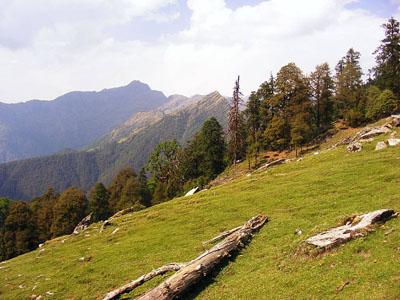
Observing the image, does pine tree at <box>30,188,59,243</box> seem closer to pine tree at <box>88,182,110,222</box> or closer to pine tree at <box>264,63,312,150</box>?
pine tree at <box>88,182,110,222</box>

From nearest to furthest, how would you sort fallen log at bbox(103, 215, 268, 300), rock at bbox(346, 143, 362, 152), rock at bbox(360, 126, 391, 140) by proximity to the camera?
fallen log at bbox(103, 215, 268, 300)
rock at bbox(346, 143, 362, 152)
rock at bbox(360, 126, 391, 140)

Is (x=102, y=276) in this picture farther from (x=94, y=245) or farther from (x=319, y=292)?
(x=319, y=292)

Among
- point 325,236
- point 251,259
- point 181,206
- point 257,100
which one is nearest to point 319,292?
point 325,236

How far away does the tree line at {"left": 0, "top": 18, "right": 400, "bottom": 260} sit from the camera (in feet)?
309

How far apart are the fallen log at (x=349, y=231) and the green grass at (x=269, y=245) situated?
0.55 meters

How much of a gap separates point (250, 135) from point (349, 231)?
302ft

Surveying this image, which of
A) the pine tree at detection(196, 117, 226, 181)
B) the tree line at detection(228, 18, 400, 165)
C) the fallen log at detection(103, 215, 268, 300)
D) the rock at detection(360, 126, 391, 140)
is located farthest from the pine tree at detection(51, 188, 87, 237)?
the fallen log at detection(103, 215, 268, 300)

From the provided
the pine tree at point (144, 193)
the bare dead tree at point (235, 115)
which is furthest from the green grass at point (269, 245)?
the pine tree at point (144, 193)

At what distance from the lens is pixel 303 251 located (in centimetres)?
2362

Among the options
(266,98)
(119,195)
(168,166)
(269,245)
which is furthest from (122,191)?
(269,245)

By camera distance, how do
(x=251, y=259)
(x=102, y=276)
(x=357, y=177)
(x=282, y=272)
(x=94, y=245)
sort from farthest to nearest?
(x=94, y=245) < (x=357, y=177) < (x=102, y=276) < (x=251, y=259) < (x=282, y=272)

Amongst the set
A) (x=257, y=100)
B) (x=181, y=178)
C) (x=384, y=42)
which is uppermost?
(x=384, y=42)

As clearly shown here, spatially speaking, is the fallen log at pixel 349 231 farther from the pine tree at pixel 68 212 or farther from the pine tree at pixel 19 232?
the pine tree at pixel 68 212

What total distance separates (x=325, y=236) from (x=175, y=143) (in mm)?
96301
